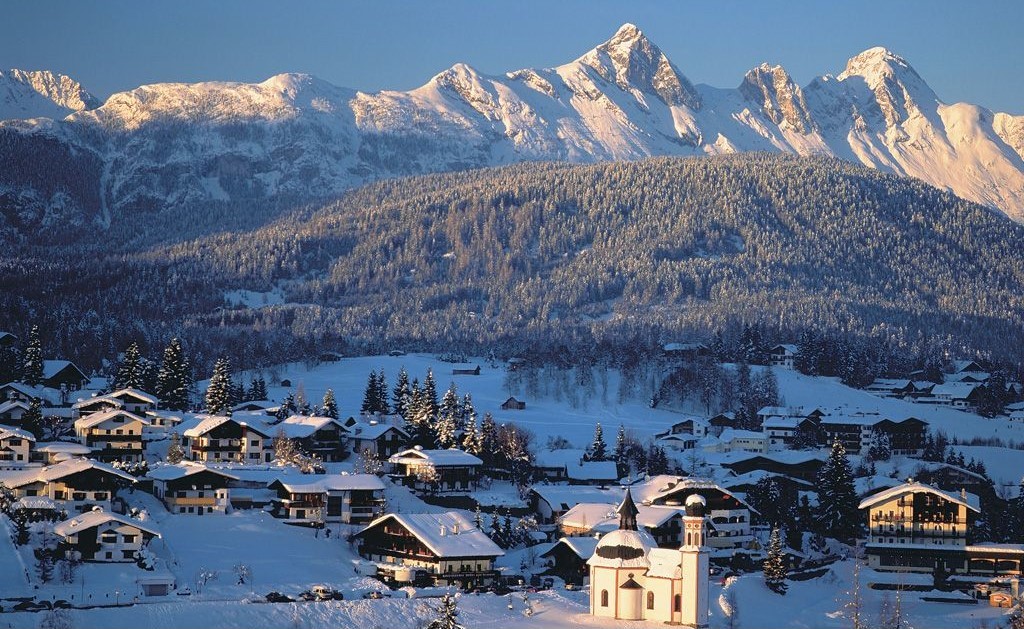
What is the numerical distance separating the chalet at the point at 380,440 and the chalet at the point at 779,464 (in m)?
23.0

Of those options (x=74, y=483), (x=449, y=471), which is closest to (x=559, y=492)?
(x=449, y=471)

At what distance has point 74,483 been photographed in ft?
285

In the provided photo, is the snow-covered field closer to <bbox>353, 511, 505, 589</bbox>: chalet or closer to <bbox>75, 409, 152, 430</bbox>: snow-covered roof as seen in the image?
<bbox>353, 511, 505, 589</bbox>: chalet

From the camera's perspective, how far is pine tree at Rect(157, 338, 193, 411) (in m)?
125

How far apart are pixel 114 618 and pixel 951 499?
168 feet

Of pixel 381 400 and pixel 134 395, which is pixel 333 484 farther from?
pixel 381 400

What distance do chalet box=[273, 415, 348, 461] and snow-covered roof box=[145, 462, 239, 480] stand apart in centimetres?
1829

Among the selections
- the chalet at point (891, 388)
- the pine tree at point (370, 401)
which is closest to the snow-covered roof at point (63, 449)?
the pine tree at point (370, 401)

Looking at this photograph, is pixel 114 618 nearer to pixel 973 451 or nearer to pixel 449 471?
pixel 449 471

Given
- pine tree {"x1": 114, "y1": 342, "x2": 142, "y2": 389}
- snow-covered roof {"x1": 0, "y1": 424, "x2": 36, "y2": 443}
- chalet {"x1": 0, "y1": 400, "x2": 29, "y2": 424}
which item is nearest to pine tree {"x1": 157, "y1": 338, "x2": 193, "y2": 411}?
pine tree {"x1": 114, "y1": 342, "x2": 142, "y2": 389}

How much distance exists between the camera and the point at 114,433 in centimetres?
10575

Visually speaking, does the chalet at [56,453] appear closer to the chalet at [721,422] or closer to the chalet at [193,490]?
the chalet at [193,490]

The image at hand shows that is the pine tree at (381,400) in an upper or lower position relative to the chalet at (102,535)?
upper

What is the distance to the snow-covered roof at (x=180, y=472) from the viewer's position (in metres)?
91.6
